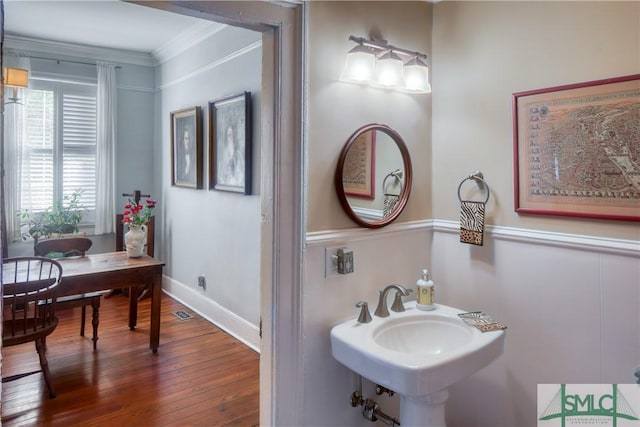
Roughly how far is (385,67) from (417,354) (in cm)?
115

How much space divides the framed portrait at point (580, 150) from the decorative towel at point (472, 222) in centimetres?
16

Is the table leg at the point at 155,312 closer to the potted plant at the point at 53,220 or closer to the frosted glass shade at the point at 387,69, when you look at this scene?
the potted plant at the point at 53,220

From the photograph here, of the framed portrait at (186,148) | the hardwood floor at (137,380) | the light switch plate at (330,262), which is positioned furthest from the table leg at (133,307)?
the light switch plate at (330,262)

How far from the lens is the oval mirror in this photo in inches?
67.1

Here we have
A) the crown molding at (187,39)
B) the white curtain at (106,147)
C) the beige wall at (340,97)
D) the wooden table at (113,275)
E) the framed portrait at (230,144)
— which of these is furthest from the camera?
the white curtain at (106,147)

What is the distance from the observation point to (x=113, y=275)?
281 cm

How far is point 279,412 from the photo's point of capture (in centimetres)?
157

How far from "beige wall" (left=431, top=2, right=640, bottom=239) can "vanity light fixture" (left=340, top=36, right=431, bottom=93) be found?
0.17m

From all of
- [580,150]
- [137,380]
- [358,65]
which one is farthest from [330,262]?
[137,380]

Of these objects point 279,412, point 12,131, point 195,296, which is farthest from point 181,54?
point 279,412

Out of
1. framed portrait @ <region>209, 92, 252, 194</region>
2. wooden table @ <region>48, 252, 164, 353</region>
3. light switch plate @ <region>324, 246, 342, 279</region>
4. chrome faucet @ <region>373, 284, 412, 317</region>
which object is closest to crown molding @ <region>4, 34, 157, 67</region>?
framed portrait @ <region>209, 92, 252, 194</region>

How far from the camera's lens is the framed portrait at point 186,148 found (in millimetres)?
3645

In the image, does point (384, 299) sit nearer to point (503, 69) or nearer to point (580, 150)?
point (580, 150)

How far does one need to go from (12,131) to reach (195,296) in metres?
2.24
